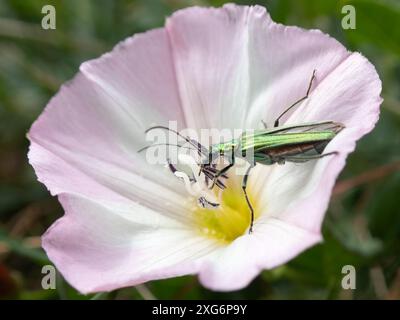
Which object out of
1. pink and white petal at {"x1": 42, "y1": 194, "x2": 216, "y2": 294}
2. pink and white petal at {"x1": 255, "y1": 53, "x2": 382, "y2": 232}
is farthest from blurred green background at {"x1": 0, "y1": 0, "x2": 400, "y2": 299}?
pink and white petal at {"x1": 255, "y1": 53, "x2": 382, "y2": 232}

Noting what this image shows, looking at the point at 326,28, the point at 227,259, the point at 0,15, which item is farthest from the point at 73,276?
the point at 0,15

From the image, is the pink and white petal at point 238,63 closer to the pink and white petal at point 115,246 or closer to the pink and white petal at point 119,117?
the pink and white petal at point 119,117

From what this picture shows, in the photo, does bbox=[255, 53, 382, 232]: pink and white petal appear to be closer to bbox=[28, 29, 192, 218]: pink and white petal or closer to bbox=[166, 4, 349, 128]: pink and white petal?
bbox=[166, 4, 349, 128]: pink and white petal

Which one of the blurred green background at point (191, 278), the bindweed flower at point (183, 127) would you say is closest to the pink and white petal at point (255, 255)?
the bindweed flower at point (183, 127)

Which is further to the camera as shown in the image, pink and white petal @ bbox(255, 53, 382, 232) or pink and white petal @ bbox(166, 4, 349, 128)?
pink and white petal @ bbox(166, 4, 349, 128)

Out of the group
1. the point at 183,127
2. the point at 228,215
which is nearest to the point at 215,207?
the point at 228,215

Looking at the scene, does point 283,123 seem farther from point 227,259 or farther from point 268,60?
point 227,259
